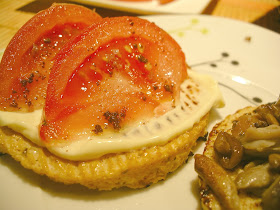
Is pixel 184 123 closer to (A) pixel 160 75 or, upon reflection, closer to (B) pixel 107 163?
(A) pixel 160 75

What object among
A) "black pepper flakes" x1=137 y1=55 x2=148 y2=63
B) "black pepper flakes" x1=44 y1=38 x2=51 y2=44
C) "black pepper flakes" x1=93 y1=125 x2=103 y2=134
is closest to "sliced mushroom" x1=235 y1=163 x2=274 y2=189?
"black pepper flakes" x1=93 y1=125 x2=103 y2=134

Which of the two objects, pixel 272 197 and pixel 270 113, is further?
pixel 270 113

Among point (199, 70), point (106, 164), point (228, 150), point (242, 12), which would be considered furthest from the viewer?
point (242, 12)

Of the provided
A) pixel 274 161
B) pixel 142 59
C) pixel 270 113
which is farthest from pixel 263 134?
pixel 142 59

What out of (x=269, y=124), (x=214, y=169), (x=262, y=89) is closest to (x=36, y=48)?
(x=214, y=169)

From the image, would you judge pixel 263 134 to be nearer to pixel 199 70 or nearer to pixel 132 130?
pixel 132 130

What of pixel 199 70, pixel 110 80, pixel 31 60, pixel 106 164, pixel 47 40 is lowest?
pixel 199 70

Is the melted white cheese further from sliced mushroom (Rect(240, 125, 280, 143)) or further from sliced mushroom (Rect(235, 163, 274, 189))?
sliced mushroom (Rect(235, 163, 274, 189))
